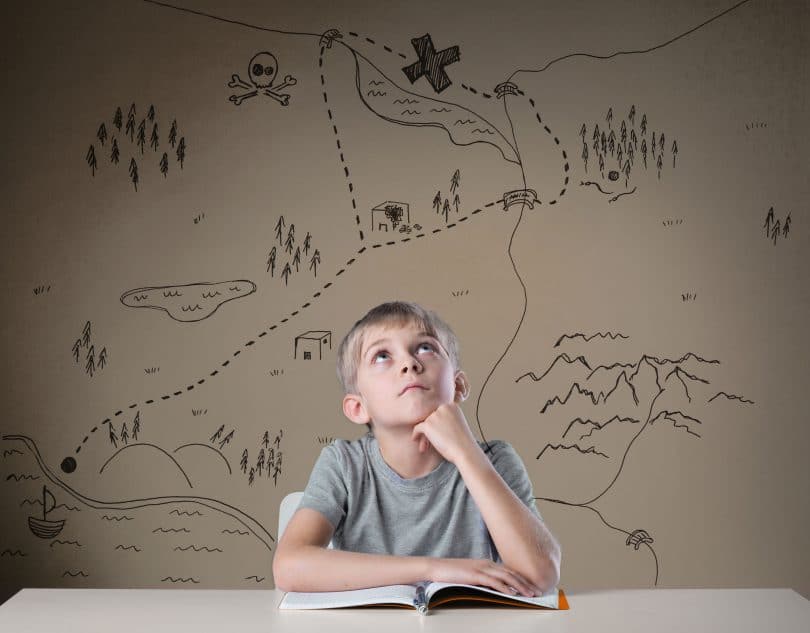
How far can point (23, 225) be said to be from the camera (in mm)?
2676

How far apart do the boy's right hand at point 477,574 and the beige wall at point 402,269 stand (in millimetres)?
1559

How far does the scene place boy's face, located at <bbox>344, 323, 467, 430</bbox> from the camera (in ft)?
4.33

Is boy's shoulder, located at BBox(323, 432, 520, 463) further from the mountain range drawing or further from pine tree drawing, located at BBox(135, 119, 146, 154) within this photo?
pine tree drawing, located at BBox(135, 119, 146, 154)

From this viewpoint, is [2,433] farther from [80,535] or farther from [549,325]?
[549,325]

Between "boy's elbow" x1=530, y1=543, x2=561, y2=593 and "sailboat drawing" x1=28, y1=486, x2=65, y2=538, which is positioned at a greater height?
"boy's elbow" x1=530, y1=543, x2=561, y2=593

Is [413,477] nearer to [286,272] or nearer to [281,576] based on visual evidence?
[281,576]

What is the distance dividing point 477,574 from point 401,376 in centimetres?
34

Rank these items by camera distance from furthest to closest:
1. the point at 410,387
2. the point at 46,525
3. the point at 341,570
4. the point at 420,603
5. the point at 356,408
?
the point at 46,525
the point at 356,408
the point at 410,387
the point at 341,570
the point at 420,603

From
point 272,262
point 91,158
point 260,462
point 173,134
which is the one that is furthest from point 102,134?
point 260,462

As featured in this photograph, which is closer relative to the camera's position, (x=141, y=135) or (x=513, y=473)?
(x=513, y=473)

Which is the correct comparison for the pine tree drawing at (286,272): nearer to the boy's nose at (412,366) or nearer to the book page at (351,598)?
the boy's nose at (412,366)

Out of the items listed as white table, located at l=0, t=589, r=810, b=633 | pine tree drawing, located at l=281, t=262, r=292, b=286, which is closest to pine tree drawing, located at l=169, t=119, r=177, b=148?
pine tree drawing, located at l=281, t=262, r=292, b=286

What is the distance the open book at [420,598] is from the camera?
105 centimetres

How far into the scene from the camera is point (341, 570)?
115 centimetres
